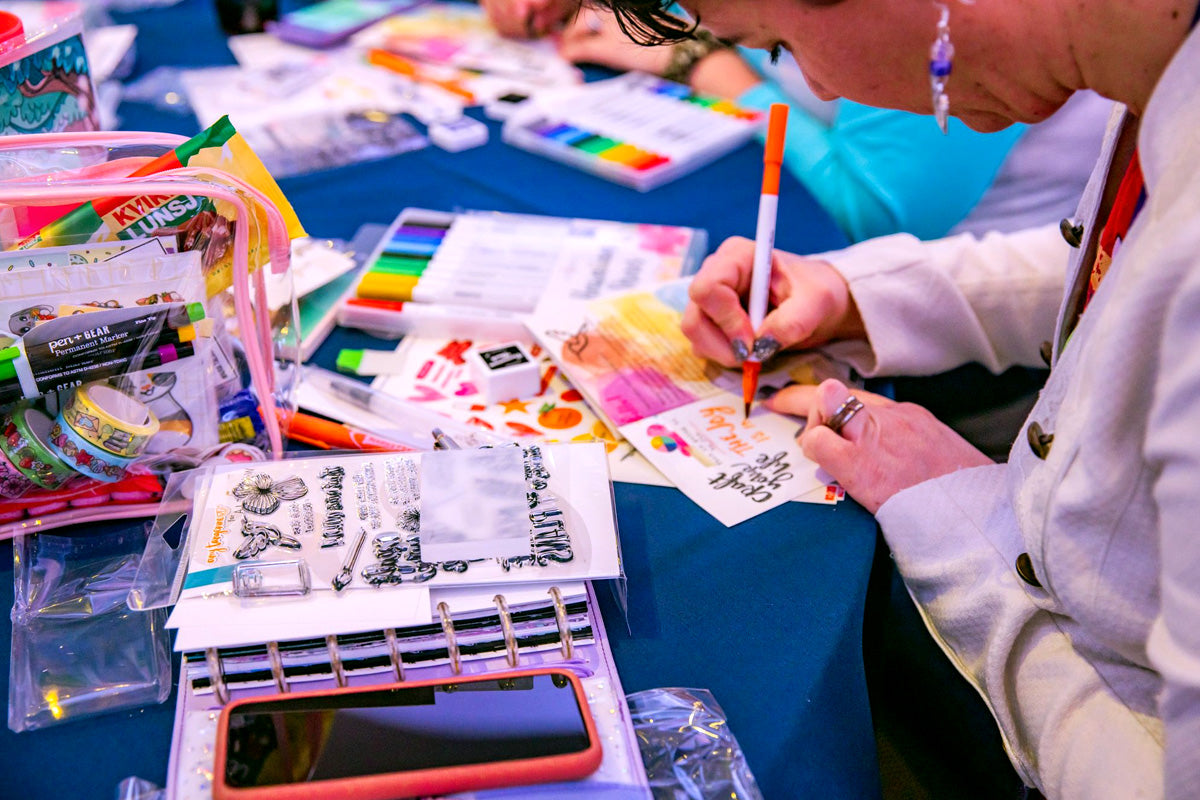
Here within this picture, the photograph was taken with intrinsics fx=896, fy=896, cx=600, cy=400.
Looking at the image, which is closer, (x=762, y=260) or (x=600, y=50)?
(x=762, y=260)

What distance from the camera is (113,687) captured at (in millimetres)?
529

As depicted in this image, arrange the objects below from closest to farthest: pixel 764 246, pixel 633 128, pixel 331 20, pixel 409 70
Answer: pixel 764 246
pixel 633 128
pixel 409 70
pixel 331 20

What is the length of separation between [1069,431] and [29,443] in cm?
65

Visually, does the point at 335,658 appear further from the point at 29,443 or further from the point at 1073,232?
the point at 1073,232

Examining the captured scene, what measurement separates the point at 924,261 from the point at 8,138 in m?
0.77

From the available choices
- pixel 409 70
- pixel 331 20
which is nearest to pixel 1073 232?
pixel 409 70

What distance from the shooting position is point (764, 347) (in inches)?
31.1

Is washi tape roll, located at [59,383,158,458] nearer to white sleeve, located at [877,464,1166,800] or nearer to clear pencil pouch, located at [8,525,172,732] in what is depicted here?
clear pencil pouch, located at [8,525,172,732]

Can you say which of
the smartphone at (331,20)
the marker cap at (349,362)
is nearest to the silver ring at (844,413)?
the marker cap at (349,362)

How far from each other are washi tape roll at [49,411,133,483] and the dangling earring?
607 mm

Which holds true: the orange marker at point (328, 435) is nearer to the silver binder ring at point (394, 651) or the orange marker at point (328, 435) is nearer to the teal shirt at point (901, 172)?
the silver binder ring at point (394, 651)

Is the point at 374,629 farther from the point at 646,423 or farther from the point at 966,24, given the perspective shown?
the point at 966,24

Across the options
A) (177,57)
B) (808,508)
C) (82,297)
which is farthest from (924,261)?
(177,57)

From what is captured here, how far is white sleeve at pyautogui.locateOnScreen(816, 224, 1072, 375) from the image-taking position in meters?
0.84
